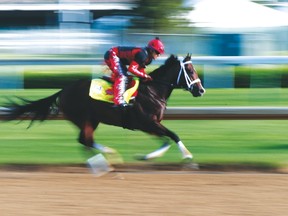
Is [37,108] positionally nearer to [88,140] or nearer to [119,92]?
[88,140]

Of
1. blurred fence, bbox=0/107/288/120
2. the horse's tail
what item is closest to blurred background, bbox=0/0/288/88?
blurred fence, bbox=0/107/288/120

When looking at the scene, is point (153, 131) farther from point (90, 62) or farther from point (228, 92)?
point (228, 92)

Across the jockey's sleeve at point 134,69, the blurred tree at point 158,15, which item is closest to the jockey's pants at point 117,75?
the jockey's sleeve at point 134,69

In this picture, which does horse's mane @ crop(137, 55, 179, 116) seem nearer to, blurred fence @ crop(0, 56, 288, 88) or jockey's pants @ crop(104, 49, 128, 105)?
jockey's pants @ crop(104, 49, 128, 105)

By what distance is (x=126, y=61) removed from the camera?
9195mm

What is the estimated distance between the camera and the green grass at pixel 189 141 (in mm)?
9477

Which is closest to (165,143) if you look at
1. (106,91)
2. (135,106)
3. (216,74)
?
(135,106)

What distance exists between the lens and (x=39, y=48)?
25.4 meters

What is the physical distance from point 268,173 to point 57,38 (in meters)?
19.3

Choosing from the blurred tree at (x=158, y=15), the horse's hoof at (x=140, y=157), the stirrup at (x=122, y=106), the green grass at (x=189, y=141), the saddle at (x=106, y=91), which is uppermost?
the saddle at (x=106, y=91)
